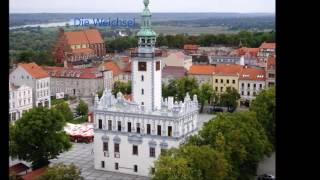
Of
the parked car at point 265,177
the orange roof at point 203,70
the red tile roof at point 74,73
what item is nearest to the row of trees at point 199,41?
the red tile roof at point 74,73

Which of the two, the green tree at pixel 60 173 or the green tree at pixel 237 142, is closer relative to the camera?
the green tree at pixel 60 173

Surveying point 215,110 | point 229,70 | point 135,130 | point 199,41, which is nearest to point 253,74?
point 229,70

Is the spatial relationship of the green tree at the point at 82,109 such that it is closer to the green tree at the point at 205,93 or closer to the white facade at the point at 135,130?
the green tree at the point at 205,93

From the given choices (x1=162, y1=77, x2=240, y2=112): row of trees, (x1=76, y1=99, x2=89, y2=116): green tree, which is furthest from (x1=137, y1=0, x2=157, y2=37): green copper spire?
(x1=162, y1=77, x2=240, y2=112): row of trees

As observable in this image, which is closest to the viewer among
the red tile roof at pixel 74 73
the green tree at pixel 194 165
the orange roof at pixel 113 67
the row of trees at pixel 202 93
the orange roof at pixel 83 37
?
the green tree at pixel 194 165

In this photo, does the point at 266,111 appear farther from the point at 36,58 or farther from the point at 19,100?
the point at 36,58
